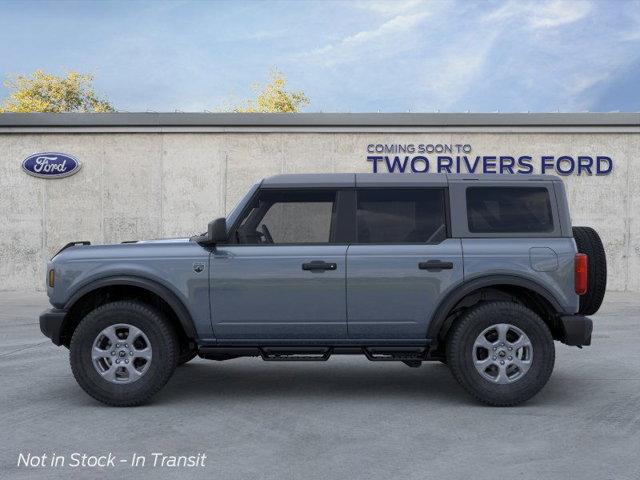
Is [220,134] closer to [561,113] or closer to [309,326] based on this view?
[561,113]

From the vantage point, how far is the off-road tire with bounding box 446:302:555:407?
5984 mm

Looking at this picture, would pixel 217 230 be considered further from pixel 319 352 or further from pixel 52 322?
pixel 52 322

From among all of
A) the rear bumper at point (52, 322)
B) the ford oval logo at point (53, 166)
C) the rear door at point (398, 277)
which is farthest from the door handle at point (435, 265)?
the ford oval logo at point (53, 166)

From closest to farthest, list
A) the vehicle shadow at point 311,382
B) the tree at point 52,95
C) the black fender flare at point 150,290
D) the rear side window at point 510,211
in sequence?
the black fender flare at point 150,290, the rear side window at point 510,211, the vehicle shadow at point 311,382, the tree at point 52,95

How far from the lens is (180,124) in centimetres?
1788

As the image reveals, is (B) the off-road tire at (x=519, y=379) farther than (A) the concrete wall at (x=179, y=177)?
No

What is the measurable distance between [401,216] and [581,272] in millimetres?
1477

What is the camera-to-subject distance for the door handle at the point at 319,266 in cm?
607

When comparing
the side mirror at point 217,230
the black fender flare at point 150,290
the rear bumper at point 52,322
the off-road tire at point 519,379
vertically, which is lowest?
the off-road tire at point 519,379

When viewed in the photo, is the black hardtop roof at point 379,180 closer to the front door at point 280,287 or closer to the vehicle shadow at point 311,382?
the front door at point 280,287

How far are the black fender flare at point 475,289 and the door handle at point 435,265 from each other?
185 mm

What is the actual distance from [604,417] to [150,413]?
342cm

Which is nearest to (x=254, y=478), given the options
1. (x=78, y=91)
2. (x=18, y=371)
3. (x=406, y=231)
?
(x=406, y=231)

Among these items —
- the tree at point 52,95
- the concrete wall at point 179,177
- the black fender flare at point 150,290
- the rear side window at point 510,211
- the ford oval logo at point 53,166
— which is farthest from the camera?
the tree at point 52,95
